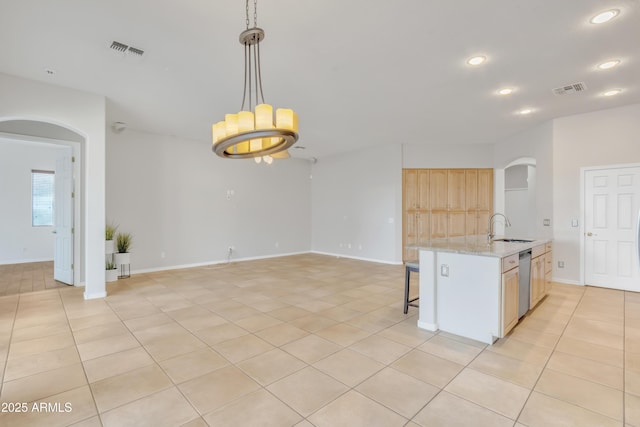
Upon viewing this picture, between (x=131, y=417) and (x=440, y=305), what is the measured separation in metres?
2.97

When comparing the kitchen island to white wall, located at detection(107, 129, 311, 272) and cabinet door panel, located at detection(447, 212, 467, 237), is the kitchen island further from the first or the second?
white wall, located at detection(107, 129, 311, 272)

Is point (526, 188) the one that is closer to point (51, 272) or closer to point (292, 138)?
point (292, 138)

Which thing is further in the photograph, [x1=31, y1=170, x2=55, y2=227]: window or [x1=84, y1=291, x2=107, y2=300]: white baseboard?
[x1=31, y1=170, x2=55, y2=227]: window

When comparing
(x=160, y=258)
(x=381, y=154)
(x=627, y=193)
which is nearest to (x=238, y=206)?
(x=160, y=258)

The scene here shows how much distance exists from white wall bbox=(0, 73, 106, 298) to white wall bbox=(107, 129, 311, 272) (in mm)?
1656

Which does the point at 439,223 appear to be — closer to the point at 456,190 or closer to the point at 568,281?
the point at 456,190

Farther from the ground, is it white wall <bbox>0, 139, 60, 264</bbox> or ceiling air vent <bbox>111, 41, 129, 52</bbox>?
ceiling air vent <bbox>111, 41, 129, 52</bbox>

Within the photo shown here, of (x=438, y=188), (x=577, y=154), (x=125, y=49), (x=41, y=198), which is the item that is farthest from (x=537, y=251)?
(x=41, y=198)

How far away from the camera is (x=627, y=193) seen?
4945mm

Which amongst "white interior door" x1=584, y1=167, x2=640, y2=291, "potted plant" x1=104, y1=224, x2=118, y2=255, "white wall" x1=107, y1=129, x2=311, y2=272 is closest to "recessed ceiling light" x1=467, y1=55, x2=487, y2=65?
"white interior door" x1=584, y1=167, x2=640, y2=291

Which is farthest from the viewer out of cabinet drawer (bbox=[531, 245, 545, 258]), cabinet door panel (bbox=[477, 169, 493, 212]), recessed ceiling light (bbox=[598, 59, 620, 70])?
cabinet door panel (bbox=[477, 169, 493, 212])

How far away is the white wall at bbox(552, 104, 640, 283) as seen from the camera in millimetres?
4930

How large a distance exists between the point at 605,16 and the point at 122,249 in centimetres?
760

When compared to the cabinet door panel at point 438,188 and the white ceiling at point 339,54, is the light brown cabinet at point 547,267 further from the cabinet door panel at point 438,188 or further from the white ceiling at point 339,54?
the cabinet door panel at point 438,188
